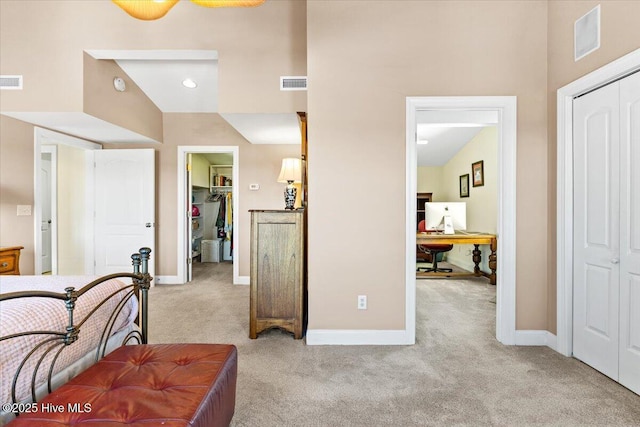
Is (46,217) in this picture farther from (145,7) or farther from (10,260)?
(145,7)

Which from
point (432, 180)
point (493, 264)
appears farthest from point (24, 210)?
point (432, 180)

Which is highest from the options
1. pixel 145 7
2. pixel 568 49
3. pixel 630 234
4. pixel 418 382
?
pixel 568 49

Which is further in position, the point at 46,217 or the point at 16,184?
the point at 46,217

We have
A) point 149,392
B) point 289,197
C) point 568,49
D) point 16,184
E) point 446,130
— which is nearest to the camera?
point 149,392

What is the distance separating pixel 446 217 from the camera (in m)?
5.31

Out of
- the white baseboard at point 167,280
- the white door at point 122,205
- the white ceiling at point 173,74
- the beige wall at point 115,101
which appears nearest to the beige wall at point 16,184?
the beige wall at point 115,101

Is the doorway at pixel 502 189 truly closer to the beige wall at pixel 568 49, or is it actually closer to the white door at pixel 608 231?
the beige wall at pixel 568 49

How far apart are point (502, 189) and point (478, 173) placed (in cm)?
344

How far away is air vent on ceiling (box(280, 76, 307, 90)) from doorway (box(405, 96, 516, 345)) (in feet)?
4.00

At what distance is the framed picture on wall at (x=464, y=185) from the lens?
21.4 feet

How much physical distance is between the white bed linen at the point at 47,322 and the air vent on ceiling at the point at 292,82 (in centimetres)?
245

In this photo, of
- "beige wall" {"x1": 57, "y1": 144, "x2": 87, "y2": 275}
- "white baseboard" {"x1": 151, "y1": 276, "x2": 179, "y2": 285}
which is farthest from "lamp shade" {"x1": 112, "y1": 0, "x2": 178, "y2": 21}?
"beige wall" {"x1": 57, "y1": 144, "x2": 87, "y2": 275}

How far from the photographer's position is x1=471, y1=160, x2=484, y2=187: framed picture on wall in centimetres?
587

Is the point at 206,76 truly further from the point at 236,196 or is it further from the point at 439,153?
A: the point at 439,153
